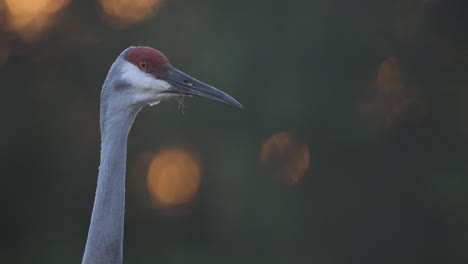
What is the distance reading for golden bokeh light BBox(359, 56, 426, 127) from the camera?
13320 millimetres

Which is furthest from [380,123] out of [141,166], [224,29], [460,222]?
[141,166]

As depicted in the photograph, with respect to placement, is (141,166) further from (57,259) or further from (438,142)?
(438,142)

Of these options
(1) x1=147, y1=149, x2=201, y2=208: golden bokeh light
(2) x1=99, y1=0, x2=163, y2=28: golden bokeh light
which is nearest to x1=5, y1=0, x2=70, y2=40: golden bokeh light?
(2) x1=99, y1=0, x2=163, y2=28: golden bokeh light

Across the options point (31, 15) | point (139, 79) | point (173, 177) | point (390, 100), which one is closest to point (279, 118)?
point (390, 100)

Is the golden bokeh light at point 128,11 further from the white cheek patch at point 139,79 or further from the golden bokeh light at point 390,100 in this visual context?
the white cheek patch at point 139,79

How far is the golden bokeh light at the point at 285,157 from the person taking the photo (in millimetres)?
13625

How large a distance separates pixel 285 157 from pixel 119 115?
1037 cm

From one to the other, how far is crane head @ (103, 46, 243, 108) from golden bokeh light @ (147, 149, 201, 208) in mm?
11465

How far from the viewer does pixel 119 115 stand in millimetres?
3537

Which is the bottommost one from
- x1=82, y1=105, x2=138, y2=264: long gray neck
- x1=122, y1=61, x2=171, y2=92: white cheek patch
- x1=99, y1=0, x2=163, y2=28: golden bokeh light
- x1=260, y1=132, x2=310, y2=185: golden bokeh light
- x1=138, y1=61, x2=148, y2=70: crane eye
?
x1=82, y1=105, x2=138, y2=264: long gray neck

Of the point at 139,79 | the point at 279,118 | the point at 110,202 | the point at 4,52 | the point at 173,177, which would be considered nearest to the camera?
the point at 110,202

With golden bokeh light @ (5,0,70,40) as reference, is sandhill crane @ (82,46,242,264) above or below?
below

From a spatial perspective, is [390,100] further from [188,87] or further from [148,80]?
[148,80]

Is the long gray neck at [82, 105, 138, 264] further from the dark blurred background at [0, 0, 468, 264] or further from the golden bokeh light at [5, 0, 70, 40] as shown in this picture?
the golden bokeh light at [5, 0, 70, 40]
